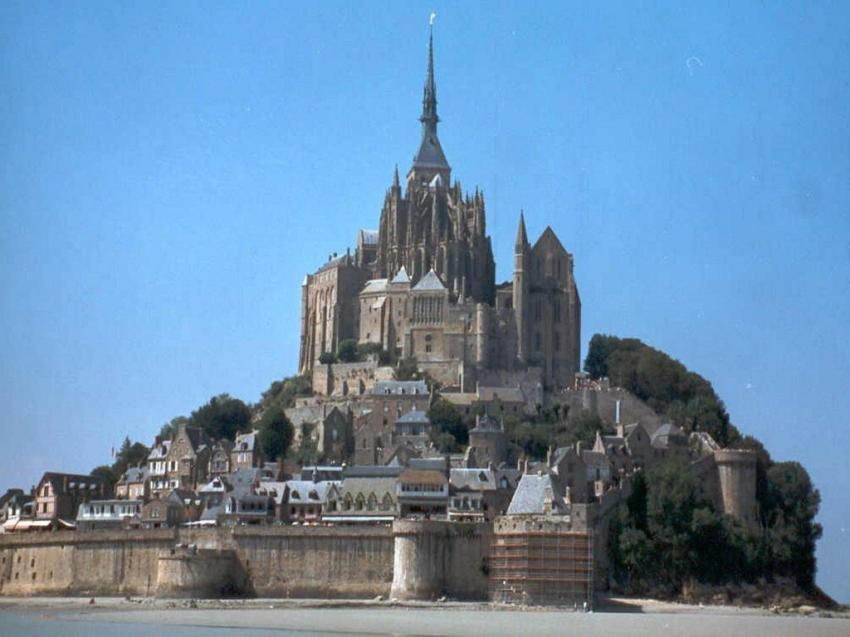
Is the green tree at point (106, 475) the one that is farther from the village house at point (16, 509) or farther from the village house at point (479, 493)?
the village house at point (479, 493)

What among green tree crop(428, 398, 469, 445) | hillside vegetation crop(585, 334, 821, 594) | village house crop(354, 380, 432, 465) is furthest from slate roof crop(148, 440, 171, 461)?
hillside vegetation crop(585, 334, 821, 594)

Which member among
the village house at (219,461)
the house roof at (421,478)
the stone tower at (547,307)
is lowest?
the house roof at (421,478)

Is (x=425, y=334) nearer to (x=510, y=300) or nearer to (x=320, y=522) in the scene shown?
(x=510, y=300)

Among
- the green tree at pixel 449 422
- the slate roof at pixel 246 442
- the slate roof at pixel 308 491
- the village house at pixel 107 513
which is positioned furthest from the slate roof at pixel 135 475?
the green tree at pixel 449 422

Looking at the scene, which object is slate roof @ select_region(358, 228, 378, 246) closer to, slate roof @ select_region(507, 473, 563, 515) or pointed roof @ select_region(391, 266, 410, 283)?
pointed roof @ select_region(391, 266, 410, 283)

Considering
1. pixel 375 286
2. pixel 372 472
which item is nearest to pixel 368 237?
pixel 375 286

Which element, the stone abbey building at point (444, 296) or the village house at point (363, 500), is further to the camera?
the stone abbey building at point (444, 296)
